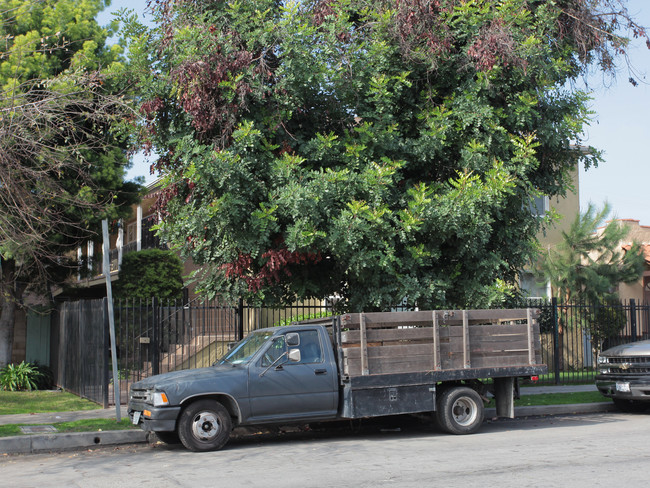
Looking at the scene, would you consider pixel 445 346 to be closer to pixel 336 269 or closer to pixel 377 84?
pixel 336 269

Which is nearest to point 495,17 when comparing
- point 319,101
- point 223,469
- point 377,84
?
point 377,84

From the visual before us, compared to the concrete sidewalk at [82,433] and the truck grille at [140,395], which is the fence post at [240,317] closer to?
the concrete sidewalk at [82,433]

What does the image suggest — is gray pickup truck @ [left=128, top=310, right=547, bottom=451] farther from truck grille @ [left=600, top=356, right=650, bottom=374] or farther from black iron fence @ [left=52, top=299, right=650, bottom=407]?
black iron fence @ [left=52, top=299, right=650, bottom=407]

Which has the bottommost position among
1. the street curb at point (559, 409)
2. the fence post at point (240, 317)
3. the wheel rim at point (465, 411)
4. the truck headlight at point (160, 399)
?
the street curb at point (559, 409)

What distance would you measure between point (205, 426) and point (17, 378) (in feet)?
35.1

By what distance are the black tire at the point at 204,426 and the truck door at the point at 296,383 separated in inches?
17.4

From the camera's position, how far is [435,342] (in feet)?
35.3

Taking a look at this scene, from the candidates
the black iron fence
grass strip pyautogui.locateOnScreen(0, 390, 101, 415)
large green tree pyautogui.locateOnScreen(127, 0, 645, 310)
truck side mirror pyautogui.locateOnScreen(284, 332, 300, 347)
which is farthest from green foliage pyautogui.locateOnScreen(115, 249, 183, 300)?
truck side mirror pyautogui.locateOnScreen(284, 332, 300, 347)

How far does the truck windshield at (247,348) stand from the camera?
1028cm

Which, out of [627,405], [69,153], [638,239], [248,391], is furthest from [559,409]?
[638,239]

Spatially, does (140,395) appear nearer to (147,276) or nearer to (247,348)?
(247,348)

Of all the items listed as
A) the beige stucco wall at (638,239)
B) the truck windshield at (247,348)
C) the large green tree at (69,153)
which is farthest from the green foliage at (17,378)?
the beige stucco wall at (638,239)

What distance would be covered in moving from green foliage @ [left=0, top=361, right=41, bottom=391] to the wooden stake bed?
1124cm

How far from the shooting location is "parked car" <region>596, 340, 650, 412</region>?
13.0 metres
